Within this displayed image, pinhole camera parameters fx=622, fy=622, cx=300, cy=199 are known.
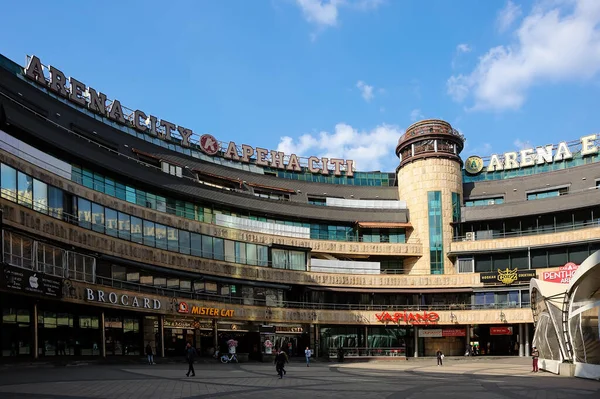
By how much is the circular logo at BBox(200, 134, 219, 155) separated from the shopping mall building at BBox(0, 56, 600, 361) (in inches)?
7.3

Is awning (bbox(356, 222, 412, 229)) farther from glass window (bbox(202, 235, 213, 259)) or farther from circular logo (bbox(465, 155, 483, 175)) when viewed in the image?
glass window (bbox(202, 235, 213, 259))

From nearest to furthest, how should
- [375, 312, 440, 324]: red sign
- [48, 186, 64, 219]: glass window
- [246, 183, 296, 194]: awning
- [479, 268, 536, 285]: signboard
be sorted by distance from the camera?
[48, 186, 64, 219]: glass window
[479, 268, 536, 285]: signboard
[375, 312, 440, 324]: red sign
[246, 183, 296, 194]: awning

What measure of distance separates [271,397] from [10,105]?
31225 millimetres

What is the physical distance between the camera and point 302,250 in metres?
70.9

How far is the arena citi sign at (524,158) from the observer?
81.4 m

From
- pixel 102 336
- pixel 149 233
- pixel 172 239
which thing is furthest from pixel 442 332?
pixel 102 336

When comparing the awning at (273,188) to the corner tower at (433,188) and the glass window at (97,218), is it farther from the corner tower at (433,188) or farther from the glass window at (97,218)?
the glass window at (97,218)

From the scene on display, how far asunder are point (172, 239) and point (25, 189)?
1944 cm

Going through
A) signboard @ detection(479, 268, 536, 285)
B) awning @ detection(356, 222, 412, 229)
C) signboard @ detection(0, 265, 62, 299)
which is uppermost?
awning @ detection(356, 222, 412, 229)

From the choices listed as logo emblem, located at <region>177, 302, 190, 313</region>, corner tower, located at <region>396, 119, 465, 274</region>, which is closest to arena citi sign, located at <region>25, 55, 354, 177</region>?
corner tower, located at <region>396, 119, 465, 274</region>

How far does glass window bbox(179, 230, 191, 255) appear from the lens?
59.3 m

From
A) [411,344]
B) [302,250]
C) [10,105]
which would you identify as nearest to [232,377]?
[10,105]

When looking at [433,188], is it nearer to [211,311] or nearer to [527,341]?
[527,341]

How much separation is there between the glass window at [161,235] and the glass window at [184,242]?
203 centimetres
